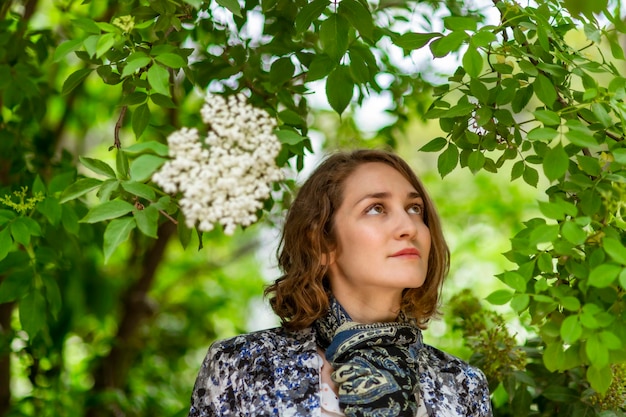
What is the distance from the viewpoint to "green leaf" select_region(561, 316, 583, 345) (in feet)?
4.15

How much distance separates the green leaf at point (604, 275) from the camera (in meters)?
1.24

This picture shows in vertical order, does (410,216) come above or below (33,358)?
above

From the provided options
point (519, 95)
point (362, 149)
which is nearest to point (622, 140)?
point (519, 95)

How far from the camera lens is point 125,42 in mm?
1475

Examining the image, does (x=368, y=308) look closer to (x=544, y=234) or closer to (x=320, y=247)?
(x=320, y=247)

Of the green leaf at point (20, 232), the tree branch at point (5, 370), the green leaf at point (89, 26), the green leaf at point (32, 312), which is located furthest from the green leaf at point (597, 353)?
the tree branch at point (5, 370)

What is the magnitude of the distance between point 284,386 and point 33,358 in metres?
1.44

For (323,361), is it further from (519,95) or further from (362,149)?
(519,95)

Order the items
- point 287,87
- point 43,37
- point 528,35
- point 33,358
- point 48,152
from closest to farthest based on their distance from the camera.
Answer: point 528,35 < point 287,87 < point 43,37 < point 48,152 < point 33,358

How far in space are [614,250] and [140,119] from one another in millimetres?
818

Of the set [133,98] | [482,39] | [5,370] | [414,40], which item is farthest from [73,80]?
[5,370]

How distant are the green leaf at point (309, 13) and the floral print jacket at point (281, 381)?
719mm

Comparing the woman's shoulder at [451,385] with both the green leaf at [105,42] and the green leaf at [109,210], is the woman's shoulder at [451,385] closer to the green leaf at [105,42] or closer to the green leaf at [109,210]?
the green leaf at [109,210]

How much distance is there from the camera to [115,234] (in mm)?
1206
